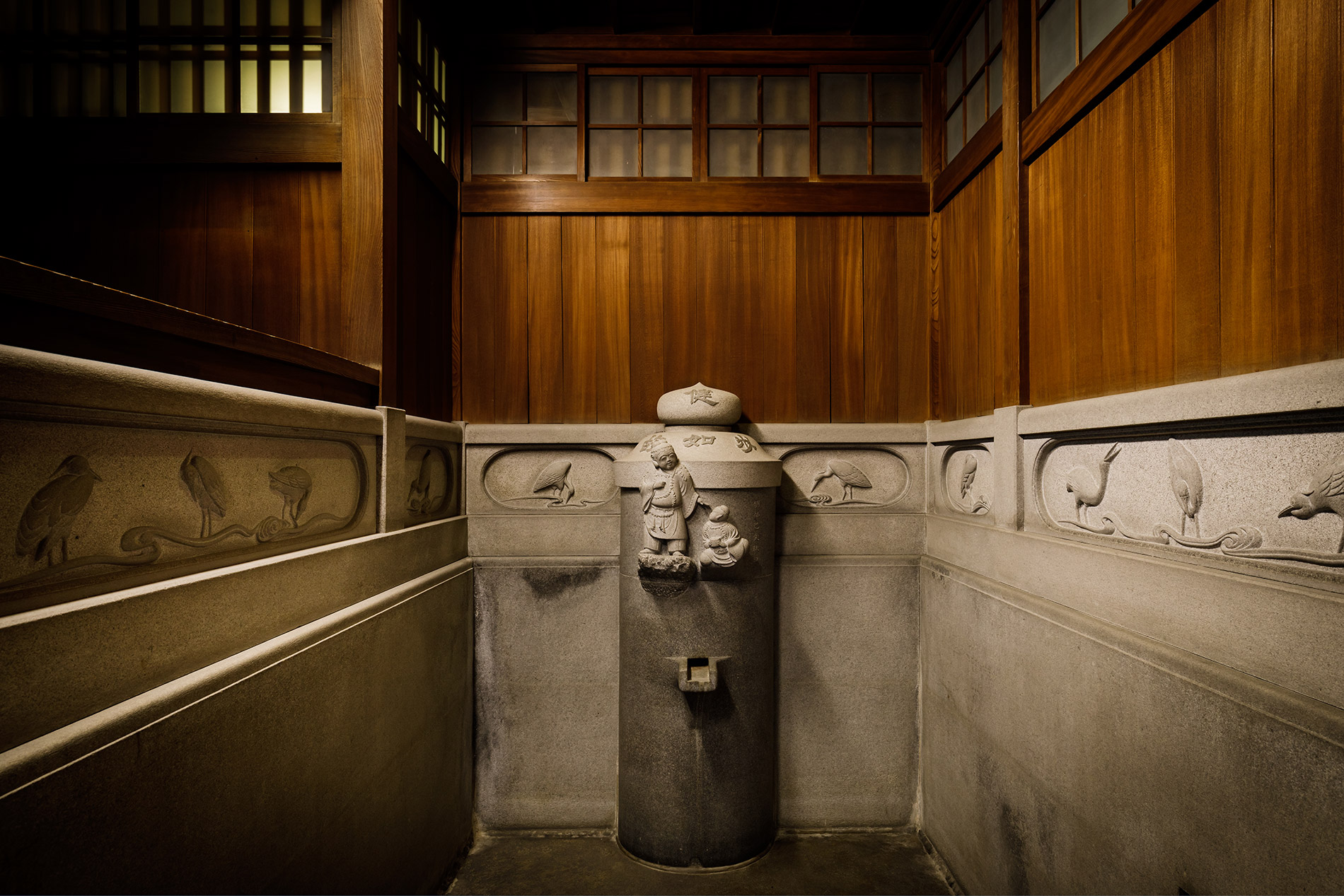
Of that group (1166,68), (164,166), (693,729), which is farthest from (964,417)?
(164,166)

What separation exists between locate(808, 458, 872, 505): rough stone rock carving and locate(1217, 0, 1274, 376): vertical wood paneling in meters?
1.89

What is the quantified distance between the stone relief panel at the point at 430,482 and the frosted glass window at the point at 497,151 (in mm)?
1687

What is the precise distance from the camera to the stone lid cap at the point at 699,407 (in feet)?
10.2

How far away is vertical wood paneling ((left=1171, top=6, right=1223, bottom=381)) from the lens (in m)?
1.71

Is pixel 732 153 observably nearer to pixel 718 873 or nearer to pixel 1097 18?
pixel 1097 18

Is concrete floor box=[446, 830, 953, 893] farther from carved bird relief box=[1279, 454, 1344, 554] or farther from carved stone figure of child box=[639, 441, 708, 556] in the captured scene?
carved bird relief box=[1279, 454, 1344, 554]

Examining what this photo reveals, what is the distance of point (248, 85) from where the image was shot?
270 cm

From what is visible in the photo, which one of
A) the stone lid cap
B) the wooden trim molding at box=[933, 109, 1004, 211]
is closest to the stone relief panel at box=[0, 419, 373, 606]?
the stone lid cap

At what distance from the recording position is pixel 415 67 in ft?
10.0

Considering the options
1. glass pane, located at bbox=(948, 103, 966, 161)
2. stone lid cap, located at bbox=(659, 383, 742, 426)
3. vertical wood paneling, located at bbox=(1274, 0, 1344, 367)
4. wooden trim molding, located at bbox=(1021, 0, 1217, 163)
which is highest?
glass pane, located at bbox=(948, 103, 966, 161)

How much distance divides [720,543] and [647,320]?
1.44 metres

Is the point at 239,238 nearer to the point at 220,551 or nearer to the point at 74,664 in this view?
the point at 220,551

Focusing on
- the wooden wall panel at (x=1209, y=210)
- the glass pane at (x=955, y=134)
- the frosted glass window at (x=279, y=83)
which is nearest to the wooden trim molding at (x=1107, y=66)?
the wooden wall panel at (x=1209, y=210)

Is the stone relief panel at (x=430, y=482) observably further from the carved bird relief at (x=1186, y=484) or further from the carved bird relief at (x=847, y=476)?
the carved bird relief at (x=1186, y=484)
